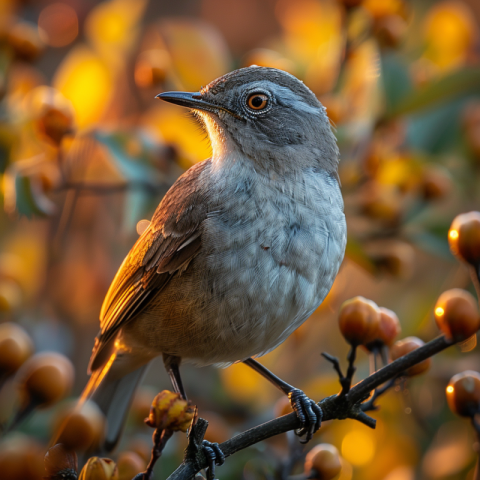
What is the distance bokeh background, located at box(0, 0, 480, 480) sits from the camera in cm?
347

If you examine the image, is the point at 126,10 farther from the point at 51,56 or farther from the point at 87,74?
the point at 51,56

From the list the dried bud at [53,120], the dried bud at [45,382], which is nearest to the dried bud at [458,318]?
the dried bud at [45,382]

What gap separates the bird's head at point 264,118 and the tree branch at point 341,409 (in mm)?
1349

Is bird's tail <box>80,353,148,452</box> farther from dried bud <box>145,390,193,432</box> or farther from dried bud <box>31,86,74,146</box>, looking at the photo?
dried bud <box>145,390,193,432</box>

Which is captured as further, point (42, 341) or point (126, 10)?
point (126, 10)

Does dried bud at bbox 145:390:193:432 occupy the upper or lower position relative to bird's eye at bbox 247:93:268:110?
lower

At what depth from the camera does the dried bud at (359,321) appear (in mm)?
2428

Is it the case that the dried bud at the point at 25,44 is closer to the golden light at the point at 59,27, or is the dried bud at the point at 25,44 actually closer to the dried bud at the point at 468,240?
the golden light at the point at 59,27

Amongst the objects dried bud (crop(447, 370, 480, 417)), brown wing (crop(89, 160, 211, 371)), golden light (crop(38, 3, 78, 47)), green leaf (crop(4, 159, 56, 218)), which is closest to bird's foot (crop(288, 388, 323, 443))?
dried bud (crop(447, 370, 480, 417))

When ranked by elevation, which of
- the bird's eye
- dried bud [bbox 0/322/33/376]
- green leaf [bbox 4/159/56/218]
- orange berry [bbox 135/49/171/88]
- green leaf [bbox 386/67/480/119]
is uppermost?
orange berry [bbox 135/49/171/88]

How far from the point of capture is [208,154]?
396 centimetres

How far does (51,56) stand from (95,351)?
162 inches

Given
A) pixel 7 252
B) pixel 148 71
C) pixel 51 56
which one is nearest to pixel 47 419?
pixel 7 252

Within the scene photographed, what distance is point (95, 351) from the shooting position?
12.0 feet
